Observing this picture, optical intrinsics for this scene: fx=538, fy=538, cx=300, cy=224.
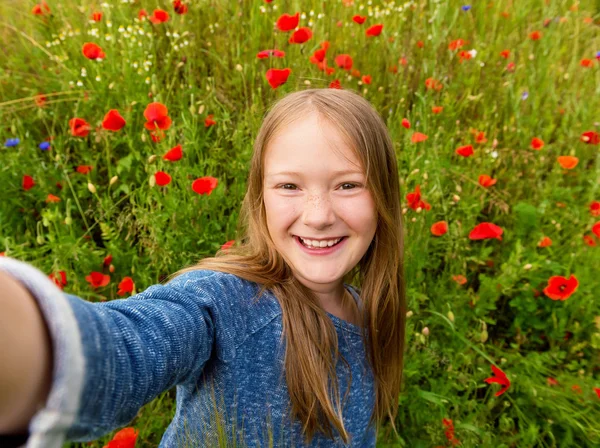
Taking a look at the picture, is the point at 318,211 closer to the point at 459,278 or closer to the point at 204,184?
the point at 204,184

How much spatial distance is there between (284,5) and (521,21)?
4.52ft

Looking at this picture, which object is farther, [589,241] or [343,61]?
[343,61]

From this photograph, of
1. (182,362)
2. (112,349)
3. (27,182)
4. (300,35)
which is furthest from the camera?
(300,35)

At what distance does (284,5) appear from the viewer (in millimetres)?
2846

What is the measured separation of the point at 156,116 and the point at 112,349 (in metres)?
1.18

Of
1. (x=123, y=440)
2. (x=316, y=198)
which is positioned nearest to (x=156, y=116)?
(x=316, y=198)

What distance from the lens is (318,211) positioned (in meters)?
1.02

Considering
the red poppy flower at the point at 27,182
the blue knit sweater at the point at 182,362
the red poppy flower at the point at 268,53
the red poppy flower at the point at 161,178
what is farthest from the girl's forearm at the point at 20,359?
the red poppy flower at the point at 268,53

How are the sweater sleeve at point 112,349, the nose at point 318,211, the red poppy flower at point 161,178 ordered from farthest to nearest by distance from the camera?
the red poppy flower at point 161,178, the nose at point 318,211, the sweater sleeve at point 112,349

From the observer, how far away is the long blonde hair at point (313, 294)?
104cm

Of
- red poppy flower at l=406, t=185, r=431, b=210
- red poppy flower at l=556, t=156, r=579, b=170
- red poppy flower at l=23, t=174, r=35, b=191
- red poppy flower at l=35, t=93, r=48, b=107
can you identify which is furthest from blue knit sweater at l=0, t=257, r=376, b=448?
red poppy flower at l=35, t=93, r=48, b=107

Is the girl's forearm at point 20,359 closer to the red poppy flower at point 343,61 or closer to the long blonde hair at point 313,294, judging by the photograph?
the long blonde hair at point 313,294

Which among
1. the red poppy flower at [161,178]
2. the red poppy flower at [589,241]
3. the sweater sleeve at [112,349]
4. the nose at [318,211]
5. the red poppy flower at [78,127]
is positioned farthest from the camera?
A: the red poppy flower at [589,241]

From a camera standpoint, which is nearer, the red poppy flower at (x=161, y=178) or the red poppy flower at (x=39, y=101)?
the red poppy flower at (x=161, y=178)
